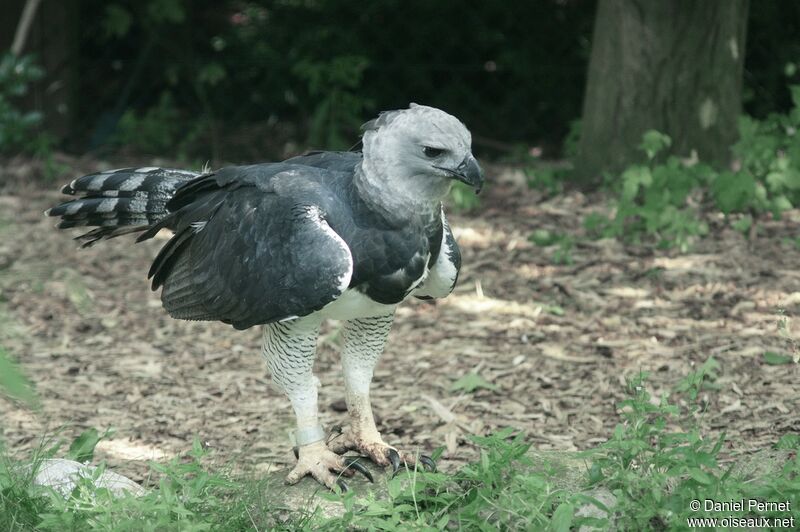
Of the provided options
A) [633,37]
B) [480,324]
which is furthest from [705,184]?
[480,324]

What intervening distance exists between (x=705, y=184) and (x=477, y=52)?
3415mm

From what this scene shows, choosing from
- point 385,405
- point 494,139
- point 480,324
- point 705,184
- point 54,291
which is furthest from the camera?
point 494,139

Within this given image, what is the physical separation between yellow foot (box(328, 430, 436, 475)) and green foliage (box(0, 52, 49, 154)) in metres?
5.01

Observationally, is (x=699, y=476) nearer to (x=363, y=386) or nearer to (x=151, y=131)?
(x=363, y=386)

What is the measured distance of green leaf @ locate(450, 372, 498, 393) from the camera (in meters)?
5.13

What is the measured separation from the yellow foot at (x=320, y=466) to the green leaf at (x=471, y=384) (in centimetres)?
120

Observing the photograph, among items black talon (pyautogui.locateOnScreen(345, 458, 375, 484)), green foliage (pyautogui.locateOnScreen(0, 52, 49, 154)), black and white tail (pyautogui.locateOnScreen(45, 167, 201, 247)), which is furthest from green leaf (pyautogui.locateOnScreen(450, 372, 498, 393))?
green foliage (pyautogui.locateOnScreen(0, 52, 49, 154))

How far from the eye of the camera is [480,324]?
591 centimetres

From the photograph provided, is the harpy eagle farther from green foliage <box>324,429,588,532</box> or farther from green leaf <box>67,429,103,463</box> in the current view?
green leaf <box>67,429,103,463</box>

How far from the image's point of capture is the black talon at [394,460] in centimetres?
400

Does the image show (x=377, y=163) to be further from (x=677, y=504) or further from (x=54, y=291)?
(x=54, y=291)

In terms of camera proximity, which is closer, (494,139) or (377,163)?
(377,163)

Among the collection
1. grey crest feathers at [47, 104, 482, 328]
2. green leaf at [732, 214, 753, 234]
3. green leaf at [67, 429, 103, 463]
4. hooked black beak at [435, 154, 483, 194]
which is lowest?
green leaf at [732, 214, 753, 234]

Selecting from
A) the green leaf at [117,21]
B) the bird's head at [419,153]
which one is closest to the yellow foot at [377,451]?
the bird's head at [419,153]
